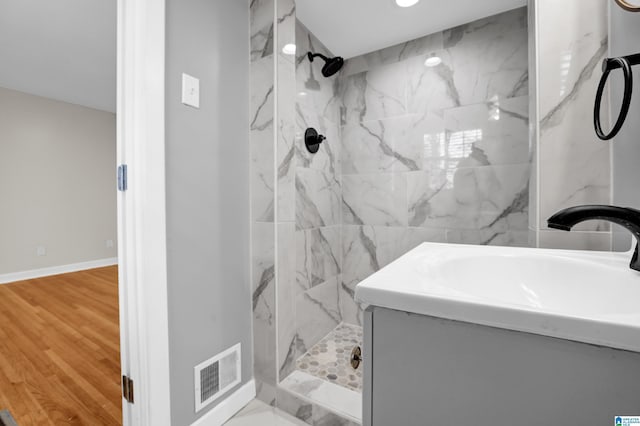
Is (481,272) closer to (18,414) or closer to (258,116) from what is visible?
(258,116)

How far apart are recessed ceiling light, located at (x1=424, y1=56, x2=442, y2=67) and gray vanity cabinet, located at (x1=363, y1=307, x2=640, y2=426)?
1876 millimetres

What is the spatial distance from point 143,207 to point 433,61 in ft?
6.28

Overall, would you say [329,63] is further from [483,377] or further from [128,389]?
[128,389]

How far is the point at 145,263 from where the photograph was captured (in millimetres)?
922

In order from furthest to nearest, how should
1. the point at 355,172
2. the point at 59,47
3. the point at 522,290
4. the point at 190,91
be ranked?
the point at 59,47 < the point at 355,172 < the point at 190,91 < the point at 522,290

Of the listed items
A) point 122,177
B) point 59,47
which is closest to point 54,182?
point 59,47

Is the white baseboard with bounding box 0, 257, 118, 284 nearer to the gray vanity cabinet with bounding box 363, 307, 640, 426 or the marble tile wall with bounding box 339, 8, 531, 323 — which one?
the marble tile wall with bounding box 339, 8, 531, 323

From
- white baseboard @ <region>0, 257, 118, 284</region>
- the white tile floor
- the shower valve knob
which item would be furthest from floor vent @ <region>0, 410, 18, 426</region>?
white baseboard @ <region>0, 257, 118, 284</region>

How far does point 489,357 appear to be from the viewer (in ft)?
1.24

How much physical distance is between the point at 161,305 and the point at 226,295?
32cm

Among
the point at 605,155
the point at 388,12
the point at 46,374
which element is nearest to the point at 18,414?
the point at 46,374

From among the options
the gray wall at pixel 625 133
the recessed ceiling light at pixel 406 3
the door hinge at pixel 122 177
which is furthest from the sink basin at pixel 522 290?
the recessed ceiling light at pixel 406 3

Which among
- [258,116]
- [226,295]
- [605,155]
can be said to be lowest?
[226,295]

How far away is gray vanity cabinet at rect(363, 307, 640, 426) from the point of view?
32cm
